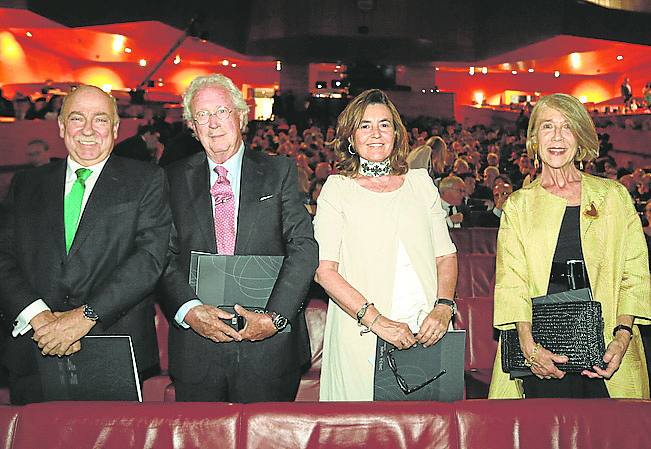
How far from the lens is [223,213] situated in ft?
8.91

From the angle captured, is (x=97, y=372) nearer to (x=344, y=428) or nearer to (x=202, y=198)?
(x=202, y=198)

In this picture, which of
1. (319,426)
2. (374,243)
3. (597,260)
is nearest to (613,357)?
(597,260)

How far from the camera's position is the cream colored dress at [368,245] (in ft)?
8.89

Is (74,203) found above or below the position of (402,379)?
above

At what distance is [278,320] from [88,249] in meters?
0.69

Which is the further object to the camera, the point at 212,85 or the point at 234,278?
the point at 212,85

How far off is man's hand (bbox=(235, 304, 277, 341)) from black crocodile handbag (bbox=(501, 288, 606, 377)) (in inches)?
35.0

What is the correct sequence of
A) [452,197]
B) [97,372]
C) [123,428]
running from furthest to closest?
1. [452,197]
2. [97,372]
3. [123,428]

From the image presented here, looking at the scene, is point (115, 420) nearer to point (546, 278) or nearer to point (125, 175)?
point (125, 175)

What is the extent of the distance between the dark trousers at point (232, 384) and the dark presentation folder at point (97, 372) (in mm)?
284

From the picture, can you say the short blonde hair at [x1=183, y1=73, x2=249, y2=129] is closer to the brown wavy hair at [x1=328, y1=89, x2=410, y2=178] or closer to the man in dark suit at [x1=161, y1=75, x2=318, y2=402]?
the man in dark suit at [x1=161, y1=75, x2=318, y2=402]

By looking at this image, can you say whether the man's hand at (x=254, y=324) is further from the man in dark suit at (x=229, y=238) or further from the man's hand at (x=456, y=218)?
the man's hand at (x=456, y=218)

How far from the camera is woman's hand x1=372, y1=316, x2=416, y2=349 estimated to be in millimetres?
2518

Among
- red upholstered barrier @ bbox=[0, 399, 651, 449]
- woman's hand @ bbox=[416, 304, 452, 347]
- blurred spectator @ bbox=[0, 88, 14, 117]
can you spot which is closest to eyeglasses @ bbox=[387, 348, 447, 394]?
woman's hand @ bbox=[416, 304, 452, 347]
